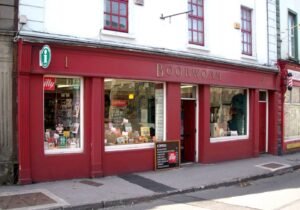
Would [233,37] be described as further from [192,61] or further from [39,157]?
[39,157]

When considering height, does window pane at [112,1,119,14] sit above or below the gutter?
above

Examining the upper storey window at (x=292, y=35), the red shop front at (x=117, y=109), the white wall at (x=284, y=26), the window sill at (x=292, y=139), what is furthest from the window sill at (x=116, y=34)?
the upper storey window at (x=292, y=35)

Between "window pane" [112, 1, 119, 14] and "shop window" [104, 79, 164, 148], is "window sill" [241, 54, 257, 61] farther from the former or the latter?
"window pane" [112, 1, 119, 14]

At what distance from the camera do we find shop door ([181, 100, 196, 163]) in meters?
14.7

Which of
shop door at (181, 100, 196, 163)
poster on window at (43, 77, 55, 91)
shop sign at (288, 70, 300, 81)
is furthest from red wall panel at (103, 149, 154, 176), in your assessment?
shop sign at (288, 70, 300, 81)

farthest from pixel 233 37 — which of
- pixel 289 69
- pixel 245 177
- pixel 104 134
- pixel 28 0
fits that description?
pixel 28 0

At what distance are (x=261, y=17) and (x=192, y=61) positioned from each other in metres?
5.18

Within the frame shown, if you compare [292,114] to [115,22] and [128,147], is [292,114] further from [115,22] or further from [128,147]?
[115,22]

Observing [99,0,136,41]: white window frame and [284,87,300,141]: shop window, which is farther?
[284,87,300,141]: shop window

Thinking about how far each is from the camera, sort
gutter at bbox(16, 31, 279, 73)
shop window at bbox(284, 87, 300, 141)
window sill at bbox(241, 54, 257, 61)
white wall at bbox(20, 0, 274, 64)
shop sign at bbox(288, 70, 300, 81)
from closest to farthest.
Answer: gutter at bbox(16, 31, 279, 73)
white wall at bbox(20, 0, 274, 64)
window sill at bbox(241, 54, 257, 61)
shop sign at bbox(288, 70, 300, 81)
shop window at bbox(284, 87, 300, 141)

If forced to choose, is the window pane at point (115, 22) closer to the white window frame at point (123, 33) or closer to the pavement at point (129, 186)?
the white window frame at point (123, 33)

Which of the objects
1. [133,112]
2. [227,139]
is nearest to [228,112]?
[227,139]

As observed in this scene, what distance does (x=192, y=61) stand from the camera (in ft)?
45.6

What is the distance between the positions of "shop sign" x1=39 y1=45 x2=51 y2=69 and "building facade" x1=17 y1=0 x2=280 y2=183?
0.02m
